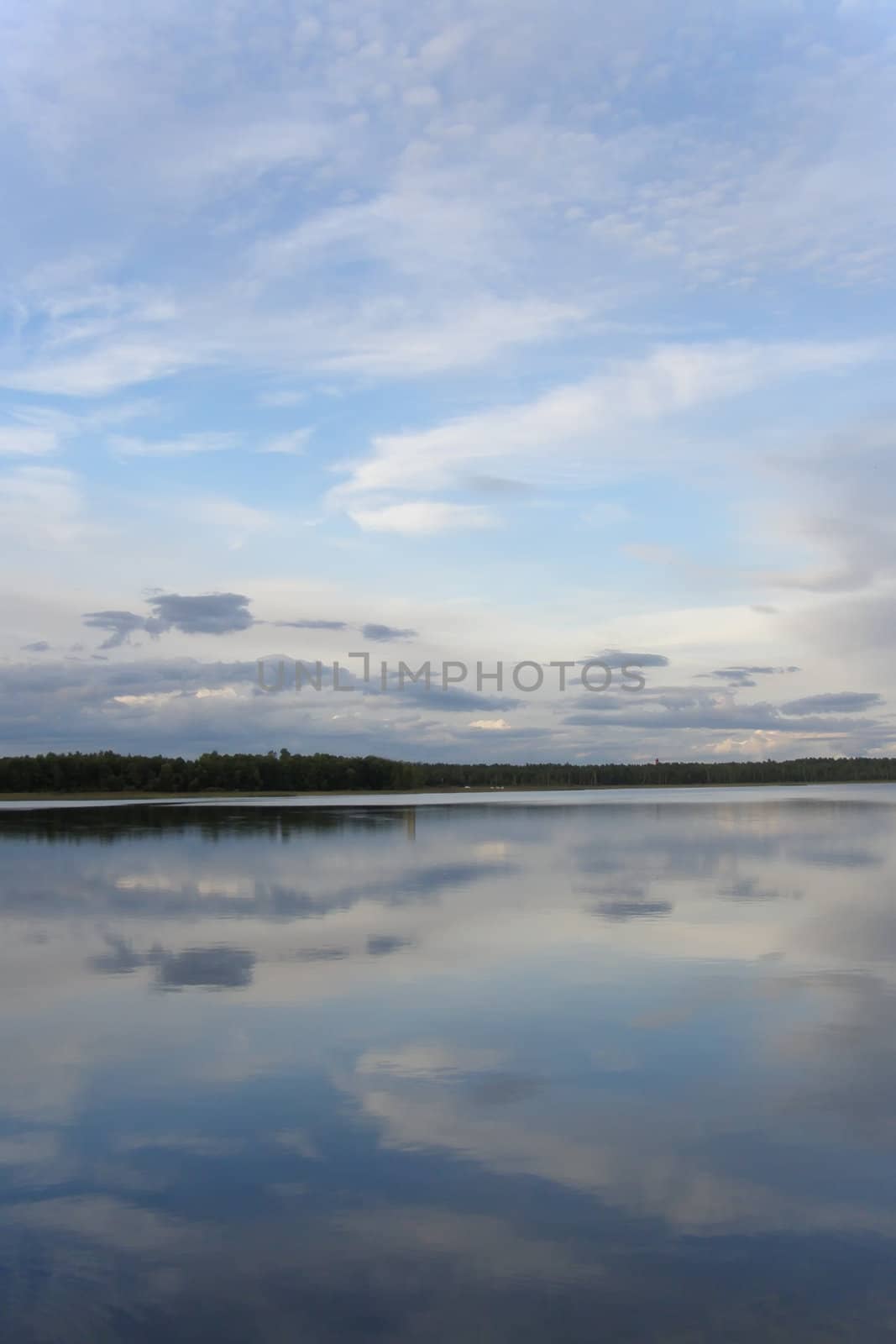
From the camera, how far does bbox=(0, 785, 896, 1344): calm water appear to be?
613 centimetres

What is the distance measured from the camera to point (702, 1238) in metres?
6.83

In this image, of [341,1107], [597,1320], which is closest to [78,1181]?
[341,1107]

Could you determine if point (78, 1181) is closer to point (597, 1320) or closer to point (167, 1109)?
point (167, 1109)

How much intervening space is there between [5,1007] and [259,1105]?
5.37 m

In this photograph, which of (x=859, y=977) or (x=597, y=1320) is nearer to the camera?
(x=597, y=1320)

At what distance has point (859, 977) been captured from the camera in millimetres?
14359

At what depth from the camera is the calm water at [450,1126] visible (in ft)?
20.1

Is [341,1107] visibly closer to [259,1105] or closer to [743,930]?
[259,1105]

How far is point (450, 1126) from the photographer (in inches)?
346

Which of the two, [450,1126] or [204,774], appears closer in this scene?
[450,1126]

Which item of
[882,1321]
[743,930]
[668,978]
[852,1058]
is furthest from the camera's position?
[743,930]

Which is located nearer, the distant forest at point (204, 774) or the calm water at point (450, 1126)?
the calm water at point (450, 1126)

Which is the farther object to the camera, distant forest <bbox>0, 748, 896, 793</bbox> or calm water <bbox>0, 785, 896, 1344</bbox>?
distant forest <bbox>0, 748, 896, 793</bbox>

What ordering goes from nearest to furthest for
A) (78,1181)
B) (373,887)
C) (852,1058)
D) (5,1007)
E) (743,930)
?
(78,1181), (852,1058), (5,1007), (743,930), (373,887)
